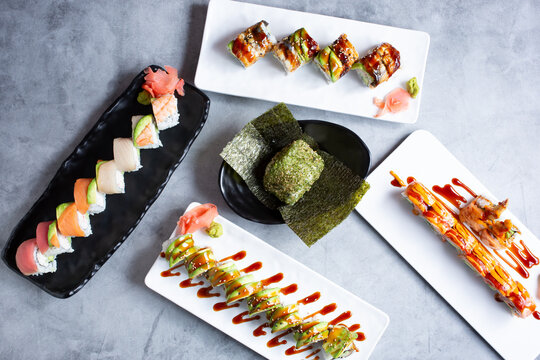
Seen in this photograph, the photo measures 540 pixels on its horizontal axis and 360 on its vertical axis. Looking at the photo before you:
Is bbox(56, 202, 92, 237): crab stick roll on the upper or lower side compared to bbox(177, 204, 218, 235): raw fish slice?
lower

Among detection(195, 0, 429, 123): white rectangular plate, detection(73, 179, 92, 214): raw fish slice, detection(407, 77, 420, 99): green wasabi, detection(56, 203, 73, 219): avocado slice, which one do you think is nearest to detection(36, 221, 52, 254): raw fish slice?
detection(56, 203, 73, 219): avocado slice

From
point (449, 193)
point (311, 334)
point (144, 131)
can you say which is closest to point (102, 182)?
point (144, 131)

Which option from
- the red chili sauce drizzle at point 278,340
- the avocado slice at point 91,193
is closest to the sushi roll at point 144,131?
the avocado slice at point 91,193

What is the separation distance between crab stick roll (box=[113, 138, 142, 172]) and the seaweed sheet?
0.77m

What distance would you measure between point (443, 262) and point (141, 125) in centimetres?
279

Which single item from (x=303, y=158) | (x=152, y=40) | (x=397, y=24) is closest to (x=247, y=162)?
(x=303, y=158)

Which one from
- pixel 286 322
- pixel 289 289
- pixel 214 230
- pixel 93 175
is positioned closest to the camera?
pixel 286 322

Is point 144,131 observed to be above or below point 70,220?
above

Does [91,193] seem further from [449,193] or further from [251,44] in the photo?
[449,193]

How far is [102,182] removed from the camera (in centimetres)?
356

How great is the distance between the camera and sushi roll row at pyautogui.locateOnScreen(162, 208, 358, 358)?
3.49 meters

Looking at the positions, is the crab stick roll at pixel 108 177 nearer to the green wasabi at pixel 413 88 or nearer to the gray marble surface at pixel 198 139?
the gray marble surface at pixel 198 139

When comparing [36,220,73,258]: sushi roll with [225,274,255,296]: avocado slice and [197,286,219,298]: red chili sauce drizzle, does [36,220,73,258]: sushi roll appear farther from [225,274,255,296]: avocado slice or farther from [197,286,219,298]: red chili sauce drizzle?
[225,274,255,296]: avocado slice

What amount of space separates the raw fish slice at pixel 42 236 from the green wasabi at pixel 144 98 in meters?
1.26
